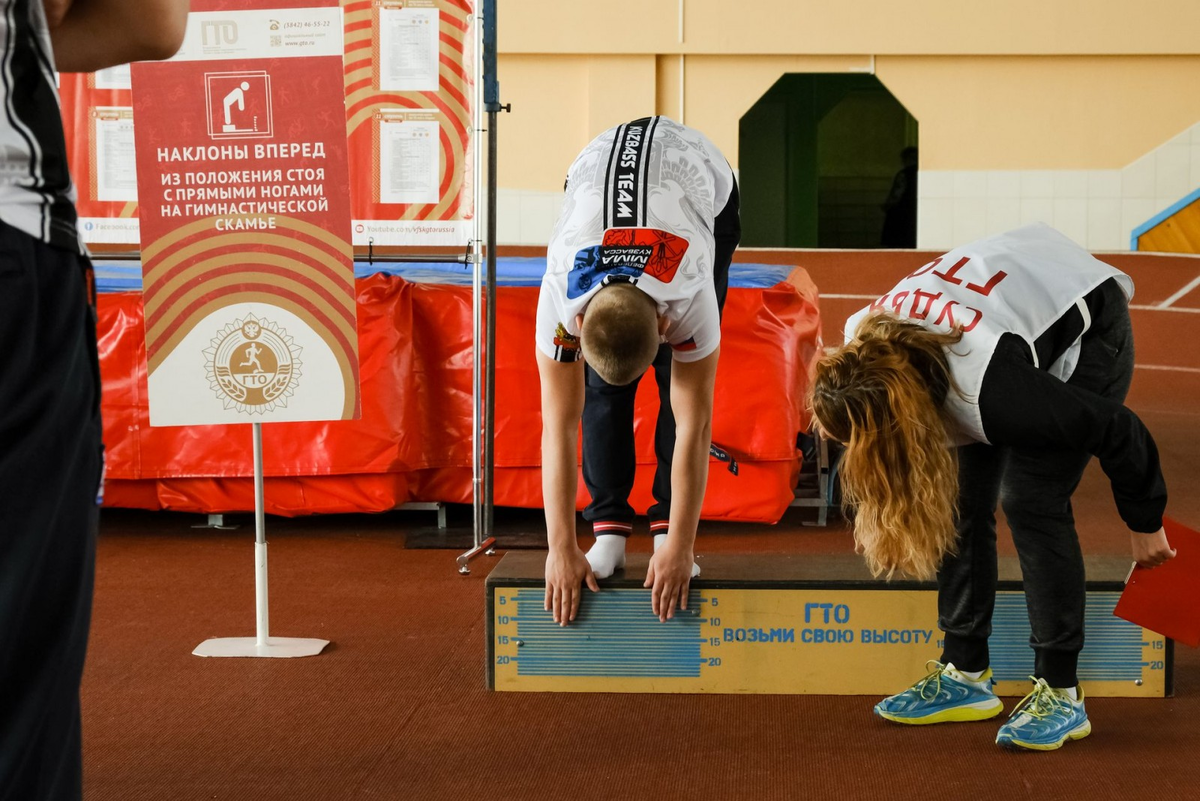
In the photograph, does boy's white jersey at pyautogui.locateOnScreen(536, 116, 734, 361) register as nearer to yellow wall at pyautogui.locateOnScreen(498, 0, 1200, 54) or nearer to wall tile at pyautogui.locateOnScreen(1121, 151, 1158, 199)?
yellow wall at pyautogui.locateOnScreen(498, 0, 1200, 54)

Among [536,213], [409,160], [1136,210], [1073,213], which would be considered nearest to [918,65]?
[1073,213]

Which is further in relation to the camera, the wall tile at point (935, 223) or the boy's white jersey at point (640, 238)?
the wall tile at point (935, 223)

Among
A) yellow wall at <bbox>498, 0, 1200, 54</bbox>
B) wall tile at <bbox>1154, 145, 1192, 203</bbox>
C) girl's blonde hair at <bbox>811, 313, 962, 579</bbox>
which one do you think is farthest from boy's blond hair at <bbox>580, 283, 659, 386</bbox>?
wall tile at <bbox>1154, 145, 1192, 203</bbox>

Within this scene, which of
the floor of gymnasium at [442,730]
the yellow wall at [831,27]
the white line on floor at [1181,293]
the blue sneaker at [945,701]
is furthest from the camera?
the yellow wall at [831,27]

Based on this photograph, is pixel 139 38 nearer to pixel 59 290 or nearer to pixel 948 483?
pixel 59 290

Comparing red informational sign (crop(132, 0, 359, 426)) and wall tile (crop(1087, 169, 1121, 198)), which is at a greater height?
wall tile (crop(1087, 169, 1121, 198))

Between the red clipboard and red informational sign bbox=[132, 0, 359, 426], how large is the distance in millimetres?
1693

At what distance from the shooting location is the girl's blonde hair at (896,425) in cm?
189

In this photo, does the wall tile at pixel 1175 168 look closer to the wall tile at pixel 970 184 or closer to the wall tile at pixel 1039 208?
the wall tile at pixel 1039 208

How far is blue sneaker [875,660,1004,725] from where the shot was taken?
7.10ft

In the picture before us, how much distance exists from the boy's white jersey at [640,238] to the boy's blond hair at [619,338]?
0.10 meters

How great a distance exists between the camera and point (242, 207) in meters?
2.59

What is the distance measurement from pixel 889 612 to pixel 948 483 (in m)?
0.46

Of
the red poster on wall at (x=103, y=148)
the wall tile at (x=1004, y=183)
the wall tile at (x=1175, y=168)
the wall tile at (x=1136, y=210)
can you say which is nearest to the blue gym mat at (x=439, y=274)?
the red poster on wall at (x=103, y=148)
